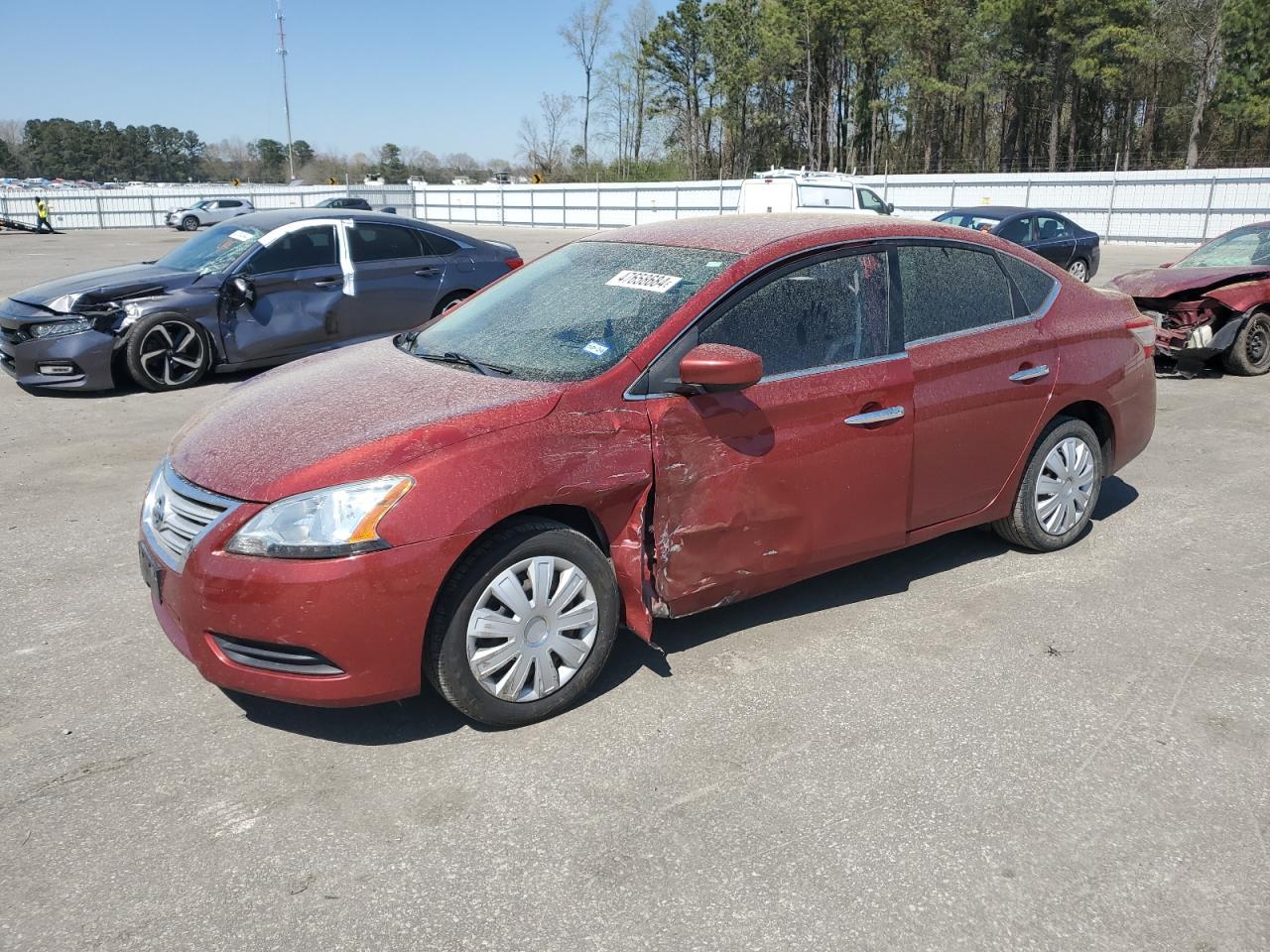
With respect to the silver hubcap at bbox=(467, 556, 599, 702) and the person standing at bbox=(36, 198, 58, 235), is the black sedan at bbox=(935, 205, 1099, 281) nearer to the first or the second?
the silver hubcap at bbox=(467, 556, 599, 702)

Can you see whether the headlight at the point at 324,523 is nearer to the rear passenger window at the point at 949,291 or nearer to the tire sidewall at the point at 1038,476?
the rear passenger window at the point at 949,291

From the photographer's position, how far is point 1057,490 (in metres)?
4.93

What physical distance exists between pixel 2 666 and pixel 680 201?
34860 millimetres

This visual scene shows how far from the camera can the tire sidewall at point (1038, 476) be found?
15.7 ft

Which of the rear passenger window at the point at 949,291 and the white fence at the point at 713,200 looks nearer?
the rear passenger window at the point at 949,291

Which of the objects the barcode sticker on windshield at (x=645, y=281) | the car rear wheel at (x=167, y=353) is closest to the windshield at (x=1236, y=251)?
the barcode sticker on windshield at (x=645, y=281)

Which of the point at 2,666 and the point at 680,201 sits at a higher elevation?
the point at 680,201

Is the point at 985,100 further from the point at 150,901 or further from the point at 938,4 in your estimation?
the point at 150,901

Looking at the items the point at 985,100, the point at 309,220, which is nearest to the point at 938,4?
the point at 985,100

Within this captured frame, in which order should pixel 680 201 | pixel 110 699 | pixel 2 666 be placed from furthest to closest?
pixel 680 201 → pixel 2 666 → pixel 110 699

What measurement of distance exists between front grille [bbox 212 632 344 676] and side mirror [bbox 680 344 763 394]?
1.53m

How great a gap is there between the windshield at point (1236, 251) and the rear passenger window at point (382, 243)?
25.5ft

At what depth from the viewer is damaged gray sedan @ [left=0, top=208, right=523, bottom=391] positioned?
868cm

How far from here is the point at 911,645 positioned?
4.03m
